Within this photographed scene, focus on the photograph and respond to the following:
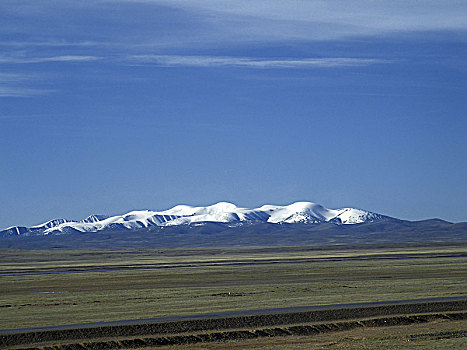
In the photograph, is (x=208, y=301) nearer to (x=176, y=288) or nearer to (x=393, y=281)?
(x=176, y=288)

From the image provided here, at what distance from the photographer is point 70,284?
73.4 m

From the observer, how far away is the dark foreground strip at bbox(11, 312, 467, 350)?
115 feet

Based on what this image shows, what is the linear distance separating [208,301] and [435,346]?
68.8 feet

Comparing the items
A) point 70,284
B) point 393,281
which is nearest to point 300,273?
point 393,281

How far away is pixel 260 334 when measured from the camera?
37.9 metres

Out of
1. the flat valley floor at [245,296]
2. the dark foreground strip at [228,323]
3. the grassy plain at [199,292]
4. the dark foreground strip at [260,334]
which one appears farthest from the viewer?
the grassy plain at [199,292]

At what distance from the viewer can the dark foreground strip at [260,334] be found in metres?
35.2

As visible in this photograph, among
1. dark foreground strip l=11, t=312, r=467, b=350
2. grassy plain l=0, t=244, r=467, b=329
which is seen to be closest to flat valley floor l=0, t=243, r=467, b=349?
grassy plain l=0, t=244, r=467, b=329

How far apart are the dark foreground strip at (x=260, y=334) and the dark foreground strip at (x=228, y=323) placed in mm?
1056

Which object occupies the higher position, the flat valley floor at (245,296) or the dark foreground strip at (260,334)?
the dark foreground strip at (260,334)

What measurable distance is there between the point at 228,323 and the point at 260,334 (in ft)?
7.48

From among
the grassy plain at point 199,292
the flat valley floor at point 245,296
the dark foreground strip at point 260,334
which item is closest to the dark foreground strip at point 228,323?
the dark foreground strip at point 260,334

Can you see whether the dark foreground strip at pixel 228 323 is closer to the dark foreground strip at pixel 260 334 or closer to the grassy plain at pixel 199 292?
the dark foreground strip at pixel 260 334

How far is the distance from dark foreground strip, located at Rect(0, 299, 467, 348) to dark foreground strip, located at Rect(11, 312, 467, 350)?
1056 mm
